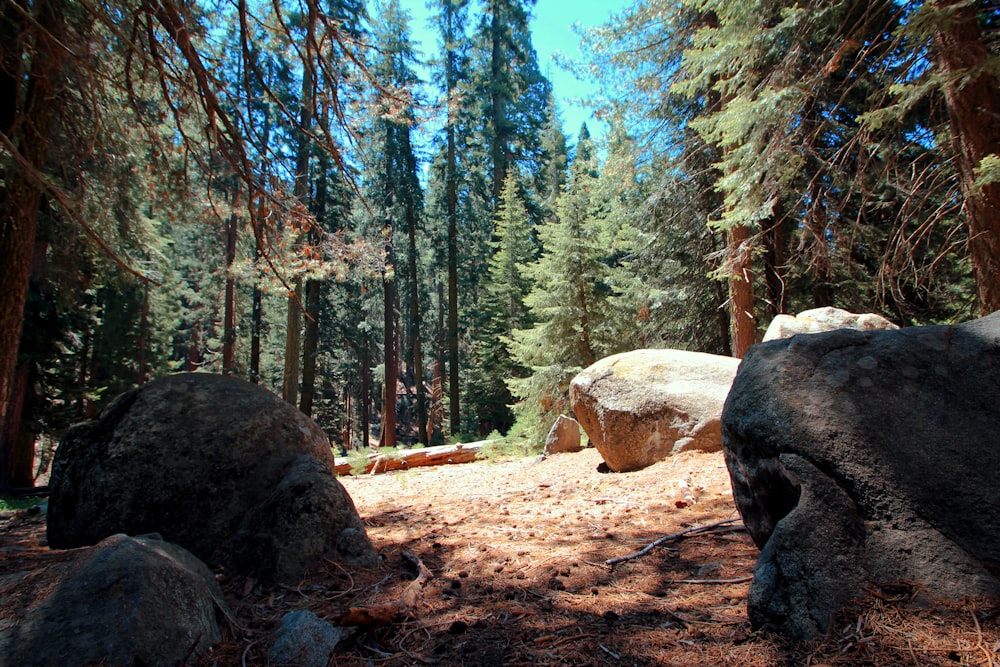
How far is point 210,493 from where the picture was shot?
350 centimetres

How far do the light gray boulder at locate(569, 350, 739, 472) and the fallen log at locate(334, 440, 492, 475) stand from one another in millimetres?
5129

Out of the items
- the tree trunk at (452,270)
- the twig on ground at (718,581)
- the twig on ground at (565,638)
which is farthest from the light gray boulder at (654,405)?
→ the tree trunk at (452,270)

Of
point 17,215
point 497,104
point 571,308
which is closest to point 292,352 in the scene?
point 571,308

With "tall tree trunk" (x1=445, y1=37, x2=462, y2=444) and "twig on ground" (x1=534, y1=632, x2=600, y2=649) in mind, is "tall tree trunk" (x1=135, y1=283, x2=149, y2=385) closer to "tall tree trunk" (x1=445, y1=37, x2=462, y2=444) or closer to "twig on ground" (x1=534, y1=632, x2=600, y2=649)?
"tall tree trunk" (x1=445, y1=37, x2=462, y2=444)

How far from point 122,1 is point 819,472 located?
495 centimetres

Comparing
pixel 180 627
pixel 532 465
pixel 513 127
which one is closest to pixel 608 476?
pixel 532 465

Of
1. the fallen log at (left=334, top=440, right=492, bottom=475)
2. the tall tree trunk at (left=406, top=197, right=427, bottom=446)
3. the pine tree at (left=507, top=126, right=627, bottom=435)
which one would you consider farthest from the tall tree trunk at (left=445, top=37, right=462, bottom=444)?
the fallen log at (left=334, top=440, right=492, bottom=475)

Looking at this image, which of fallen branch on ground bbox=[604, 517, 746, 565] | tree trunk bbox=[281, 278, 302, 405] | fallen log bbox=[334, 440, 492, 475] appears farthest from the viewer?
tree trunk bbox=[281, 278, 302, 405]

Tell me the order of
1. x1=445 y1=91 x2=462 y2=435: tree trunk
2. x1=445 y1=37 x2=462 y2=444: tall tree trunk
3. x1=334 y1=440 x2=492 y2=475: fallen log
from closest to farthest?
x1=334 y1=440 x2=492 y2=475: fallen log → x1=445 y1=91 x2=462 y2=435: tree trunk → x1=445 y1=37 x2=462 y2=444: tall tree trunk

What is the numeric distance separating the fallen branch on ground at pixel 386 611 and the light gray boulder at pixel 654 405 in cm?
414

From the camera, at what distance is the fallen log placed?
10.6m

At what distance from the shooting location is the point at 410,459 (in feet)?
36.5

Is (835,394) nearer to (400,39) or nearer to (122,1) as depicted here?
(122,1)

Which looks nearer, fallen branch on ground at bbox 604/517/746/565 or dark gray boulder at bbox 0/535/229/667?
dark gray boulder at bbox 0/535/229/667
